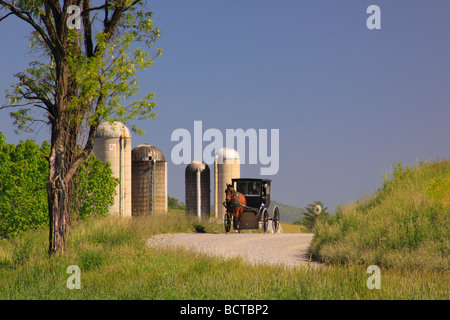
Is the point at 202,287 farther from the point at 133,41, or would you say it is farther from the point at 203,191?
the point at 203,191

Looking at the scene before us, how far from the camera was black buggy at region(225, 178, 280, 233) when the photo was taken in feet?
72.4

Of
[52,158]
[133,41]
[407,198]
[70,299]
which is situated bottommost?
[70,299]

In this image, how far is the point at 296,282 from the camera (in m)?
9.02

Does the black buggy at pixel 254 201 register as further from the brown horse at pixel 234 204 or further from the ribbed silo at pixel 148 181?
the ribbed silo at pixel 148 181

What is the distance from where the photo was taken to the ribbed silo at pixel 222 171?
115 feet

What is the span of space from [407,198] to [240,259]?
7.89 meters

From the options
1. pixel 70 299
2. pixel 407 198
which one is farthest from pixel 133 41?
pixel 407 198

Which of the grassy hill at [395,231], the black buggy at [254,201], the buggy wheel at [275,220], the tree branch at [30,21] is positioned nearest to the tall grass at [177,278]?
the grassy hill at [395,231]

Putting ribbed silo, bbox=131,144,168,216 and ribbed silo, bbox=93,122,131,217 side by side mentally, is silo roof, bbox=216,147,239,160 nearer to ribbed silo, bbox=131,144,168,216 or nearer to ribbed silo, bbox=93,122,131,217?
ribbed silo, bbox=131,144,168,216

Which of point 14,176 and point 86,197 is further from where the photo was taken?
point 86,197

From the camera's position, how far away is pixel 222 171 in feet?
116

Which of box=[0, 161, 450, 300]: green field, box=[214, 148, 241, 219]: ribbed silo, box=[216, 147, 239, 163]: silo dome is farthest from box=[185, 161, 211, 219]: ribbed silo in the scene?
box=[0, 161, 450, 300]: green field

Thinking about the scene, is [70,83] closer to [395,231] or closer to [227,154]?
[395,231]

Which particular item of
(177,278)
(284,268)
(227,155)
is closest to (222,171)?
(227,155)
